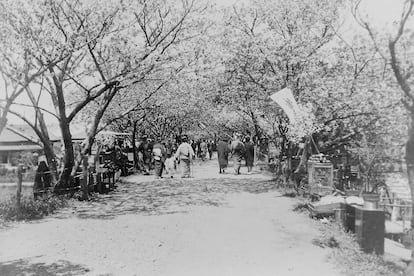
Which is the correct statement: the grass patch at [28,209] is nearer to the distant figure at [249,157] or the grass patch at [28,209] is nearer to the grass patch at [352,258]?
the grass patch at [352,258]

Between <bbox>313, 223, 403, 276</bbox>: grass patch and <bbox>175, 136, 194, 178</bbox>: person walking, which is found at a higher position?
<bbox>175, 136, 194, 178</bbox>: person walking

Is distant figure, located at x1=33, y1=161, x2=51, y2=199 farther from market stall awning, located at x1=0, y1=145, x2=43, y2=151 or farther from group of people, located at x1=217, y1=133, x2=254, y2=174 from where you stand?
market stall awning, located at x1=0, y1=145, x2=43, y2=151

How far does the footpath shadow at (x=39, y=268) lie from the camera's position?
5.72 meters

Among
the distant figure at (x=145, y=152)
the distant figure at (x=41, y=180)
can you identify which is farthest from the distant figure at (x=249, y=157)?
the distant figure at (x=41, y=180)

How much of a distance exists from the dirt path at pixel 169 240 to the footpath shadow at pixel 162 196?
28 mm

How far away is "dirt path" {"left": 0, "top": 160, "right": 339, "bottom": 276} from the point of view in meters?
5.96

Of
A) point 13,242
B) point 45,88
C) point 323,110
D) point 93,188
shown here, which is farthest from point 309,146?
point 13,242

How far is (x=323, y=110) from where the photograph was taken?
13273 millimetres

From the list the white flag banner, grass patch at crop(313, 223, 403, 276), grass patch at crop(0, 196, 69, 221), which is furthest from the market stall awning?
grass patch at crop(313, 223, 403, 276)

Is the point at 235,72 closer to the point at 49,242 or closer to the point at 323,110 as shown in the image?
the point at 323,110

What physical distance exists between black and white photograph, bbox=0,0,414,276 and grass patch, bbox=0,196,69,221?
4 centimetres

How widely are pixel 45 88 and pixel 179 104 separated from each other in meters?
18.1

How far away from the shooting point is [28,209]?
9359 mm

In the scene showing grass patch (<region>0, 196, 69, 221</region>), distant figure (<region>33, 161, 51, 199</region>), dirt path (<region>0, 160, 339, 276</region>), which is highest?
distant figure (<region>33, 161, 51, 199</region>)
